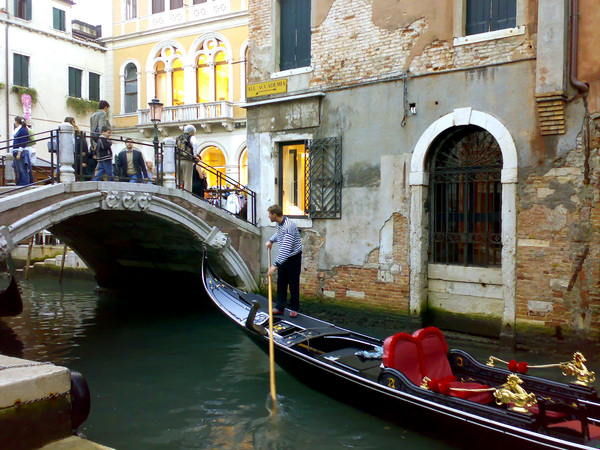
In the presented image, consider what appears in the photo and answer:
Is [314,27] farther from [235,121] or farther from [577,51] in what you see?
[235,121]

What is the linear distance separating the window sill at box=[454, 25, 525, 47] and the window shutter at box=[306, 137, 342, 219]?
185 centimetres

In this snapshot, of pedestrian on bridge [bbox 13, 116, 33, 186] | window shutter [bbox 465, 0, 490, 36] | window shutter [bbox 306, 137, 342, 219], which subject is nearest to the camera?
window shutter [bbox 465, 0, 490, 36]

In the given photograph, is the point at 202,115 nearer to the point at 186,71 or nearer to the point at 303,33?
the point at 186,71

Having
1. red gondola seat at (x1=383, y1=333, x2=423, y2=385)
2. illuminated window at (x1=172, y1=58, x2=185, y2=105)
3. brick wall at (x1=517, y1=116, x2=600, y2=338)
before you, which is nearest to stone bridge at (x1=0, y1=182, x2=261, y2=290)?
red gondola seat at (x1=383, y1=333, x2=423, y2=385)

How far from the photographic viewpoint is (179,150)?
7484 mm

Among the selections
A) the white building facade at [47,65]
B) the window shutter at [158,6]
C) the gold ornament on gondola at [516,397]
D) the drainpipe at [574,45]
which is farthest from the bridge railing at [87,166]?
the window shutter at [158,6]

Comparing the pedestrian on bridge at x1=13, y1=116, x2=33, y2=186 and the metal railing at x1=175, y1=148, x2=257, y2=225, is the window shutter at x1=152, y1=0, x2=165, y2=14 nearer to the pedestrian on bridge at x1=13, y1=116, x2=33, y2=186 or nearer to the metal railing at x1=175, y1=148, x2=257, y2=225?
the metal railing at x1=175, y1=148, x2=257, y2=225

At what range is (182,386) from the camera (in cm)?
514

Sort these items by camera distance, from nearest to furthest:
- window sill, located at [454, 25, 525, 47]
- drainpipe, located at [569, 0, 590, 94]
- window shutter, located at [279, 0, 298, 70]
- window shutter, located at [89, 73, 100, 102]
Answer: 1. drainpipe, located at [569, 0, 590, 94]
2. window sill, located at [454, 25, 525, 47]
3. window shutter, located at [279, 0, 298, 70]
4. window shutter, located at [89, 73, 100, 102]

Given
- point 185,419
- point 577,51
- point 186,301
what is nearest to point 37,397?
point 185,419

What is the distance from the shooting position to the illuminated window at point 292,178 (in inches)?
313

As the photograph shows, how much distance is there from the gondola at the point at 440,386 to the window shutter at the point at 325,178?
8.00ft

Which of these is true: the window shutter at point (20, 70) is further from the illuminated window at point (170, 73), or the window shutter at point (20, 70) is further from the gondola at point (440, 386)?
the gondola at point (440, 386)

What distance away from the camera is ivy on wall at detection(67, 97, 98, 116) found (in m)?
16.2
